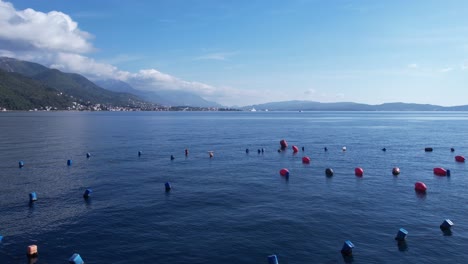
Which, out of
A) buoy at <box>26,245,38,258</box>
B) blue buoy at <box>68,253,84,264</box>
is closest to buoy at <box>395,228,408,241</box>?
blue buoy at <box>68,253,84,264</box>

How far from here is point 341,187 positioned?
42.9 metres

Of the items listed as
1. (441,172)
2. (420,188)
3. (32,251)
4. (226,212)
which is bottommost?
(226,212)

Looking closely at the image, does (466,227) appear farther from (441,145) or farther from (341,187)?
(441,145)

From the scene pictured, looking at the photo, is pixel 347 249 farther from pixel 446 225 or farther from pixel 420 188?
pixel 420 188

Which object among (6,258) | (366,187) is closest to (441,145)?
(366,187)

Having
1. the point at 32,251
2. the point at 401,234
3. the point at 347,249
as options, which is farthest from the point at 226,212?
the point at 32,251

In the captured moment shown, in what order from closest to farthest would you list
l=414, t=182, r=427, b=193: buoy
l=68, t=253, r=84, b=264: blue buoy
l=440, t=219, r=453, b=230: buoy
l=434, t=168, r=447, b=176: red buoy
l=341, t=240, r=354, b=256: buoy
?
l=68, t=253, r=84, b=264: blue buoy, l=341, t=240, r=354, b=256: buoy, l=440, t=219, r=453, b=230: buoy, l=414, t=182, r=427, b=193: buoy, l=434, t=168, r=447, b=176: red buoy

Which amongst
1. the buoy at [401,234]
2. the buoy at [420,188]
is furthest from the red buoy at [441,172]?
the buoy at [401,234]

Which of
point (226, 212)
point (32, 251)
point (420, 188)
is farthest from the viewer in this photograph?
point (420, 188)

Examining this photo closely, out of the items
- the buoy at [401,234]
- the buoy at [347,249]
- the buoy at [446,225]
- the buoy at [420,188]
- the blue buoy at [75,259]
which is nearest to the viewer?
the blue buoy at [75,259]

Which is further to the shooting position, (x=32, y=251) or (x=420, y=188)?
(x=420, y=188)

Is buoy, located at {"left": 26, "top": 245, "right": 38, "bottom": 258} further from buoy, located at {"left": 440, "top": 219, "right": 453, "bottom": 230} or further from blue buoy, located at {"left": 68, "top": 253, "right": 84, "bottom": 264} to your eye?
buoy, located at {"left": 440, "top": 219, "right": 453, "bottom": 230}

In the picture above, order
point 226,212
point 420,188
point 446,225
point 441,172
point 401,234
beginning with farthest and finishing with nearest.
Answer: point 441,172, point 420,188, point 226,212, point 446,225, point 401,234

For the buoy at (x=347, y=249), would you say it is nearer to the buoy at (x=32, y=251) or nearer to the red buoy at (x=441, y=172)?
the buoy at (x=32, y=251)
